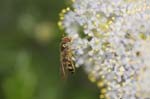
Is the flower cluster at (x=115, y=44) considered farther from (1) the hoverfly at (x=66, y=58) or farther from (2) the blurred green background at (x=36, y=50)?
(2) the blurred green background at (x=36, y=50)

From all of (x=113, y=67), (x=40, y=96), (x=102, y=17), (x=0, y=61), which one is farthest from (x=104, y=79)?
(x=0, y=61)

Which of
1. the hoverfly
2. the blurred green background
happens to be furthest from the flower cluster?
the blurred green background

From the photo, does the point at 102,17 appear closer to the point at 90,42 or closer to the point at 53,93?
the point at 90,42

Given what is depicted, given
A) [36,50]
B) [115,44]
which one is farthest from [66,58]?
[36,50]

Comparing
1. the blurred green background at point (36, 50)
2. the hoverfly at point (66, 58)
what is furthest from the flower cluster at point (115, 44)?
the blurred green background at point (36, 50)

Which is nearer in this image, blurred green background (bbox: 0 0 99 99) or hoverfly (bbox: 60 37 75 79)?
hoverfly (bbox: 60 37 75 79)

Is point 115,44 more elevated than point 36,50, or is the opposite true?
point 36,50

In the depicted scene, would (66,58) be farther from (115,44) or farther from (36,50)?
(36,50)

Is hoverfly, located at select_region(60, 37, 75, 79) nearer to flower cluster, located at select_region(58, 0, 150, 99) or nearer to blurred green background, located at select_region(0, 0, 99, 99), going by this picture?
flower cluster, located at select_region(58, 0, 150, 99)
